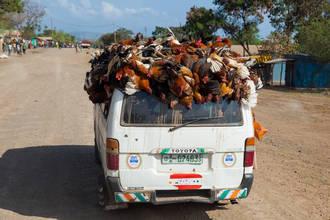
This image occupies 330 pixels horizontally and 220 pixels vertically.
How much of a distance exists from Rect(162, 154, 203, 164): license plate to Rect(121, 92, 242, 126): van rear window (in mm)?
412

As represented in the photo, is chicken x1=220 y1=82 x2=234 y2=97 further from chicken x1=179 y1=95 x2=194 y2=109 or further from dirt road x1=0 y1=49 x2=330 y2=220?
dirt road x1=0 y1=49 x2=330 y2=220

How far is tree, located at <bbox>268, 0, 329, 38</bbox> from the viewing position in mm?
29688

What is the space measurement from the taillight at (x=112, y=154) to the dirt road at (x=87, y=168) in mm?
1085

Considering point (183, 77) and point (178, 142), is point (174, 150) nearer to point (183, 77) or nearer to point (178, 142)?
point (178, 142)

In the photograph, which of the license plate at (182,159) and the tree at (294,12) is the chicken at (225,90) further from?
the tree at (294,12)

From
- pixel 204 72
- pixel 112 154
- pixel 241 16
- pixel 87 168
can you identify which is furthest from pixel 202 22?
pixel 112 154

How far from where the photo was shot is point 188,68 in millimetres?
4465

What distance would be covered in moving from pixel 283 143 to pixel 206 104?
598cm

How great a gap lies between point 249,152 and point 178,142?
3.13 ft

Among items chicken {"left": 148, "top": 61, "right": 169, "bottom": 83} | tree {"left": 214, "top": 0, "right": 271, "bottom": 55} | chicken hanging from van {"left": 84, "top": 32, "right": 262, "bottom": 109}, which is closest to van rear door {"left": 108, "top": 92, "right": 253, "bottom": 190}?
chicken hanging from van {"left": 84, "top": 32, "right": 262, "bottom": 109}

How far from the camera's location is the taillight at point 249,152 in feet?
14.9

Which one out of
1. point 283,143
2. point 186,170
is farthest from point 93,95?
point 283,143

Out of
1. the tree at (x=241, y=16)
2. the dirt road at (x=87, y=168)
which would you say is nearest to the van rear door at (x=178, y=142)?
the dirt road at (x=87, y=168)

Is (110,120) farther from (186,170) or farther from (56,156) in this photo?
(56,156)
